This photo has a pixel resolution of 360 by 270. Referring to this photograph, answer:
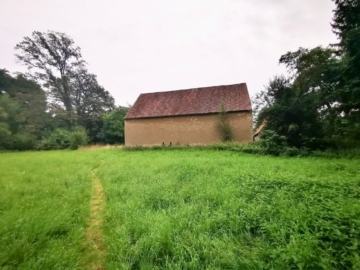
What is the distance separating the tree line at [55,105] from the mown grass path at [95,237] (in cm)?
2227

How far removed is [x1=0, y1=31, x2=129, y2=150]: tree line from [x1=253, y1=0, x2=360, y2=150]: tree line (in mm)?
23982

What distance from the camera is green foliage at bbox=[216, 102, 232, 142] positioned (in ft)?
61.0

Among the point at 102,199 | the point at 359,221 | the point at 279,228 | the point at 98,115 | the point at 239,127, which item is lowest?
the point at 102,199

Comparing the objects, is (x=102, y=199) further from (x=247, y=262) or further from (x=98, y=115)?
(x=98, y=115)

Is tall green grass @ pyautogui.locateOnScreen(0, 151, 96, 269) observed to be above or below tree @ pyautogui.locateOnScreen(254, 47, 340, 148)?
below

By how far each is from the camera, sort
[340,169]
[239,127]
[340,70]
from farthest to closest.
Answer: [239,127], [340,70], [340,169]

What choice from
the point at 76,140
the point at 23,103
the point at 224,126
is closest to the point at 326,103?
the point at 224,126

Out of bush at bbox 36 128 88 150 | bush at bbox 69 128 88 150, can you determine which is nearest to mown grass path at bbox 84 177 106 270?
bush at bbox 69 128 88 150

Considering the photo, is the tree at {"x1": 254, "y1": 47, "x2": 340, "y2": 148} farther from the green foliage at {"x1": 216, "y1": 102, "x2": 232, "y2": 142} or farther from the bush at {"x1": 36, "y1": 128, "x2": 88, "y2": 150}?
the bush at {"x1": 36, "y1": 128, "x2": 88, "y2": 150}

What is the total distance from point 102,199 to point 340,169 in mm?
8325

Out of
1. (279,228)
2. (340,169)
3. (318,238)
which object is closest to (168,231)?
(279,228)

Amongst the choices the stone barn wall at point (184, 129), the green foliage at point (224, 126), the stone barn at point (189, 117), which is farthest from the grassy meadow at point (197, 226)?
the stone barn at point (189, 117)

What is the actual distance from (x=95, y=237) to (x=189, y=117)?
1810 centimetres

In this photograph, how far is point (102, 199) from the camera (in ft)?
16.6
